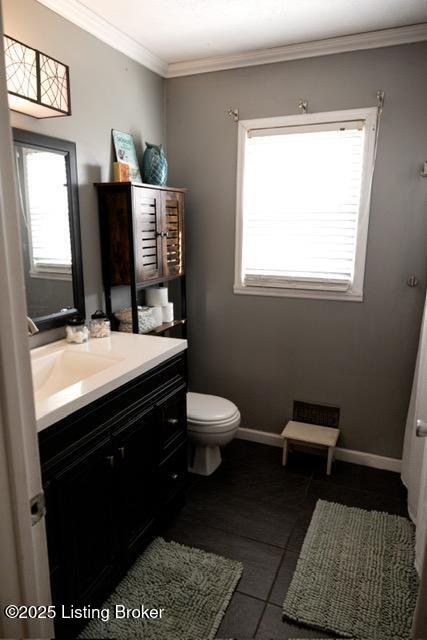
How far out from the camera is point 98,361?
192 cm

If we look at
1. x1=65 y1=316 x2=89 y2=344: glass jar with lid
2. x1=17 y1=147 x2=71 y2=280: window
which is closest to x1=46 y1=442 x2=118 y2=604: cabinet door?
x1=65 y1=316 x2=89 y2=344: glass jar with lid

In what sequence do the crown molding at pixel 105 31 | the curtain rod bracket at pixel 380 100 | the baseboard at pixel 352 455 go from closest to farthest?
the crown molding at pixel 105 31 < the curtain rod bracket at pixel 380 100 < the baseboard at pixel 352 455

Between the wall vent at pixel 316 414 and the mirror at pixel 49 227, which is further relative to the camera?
the wall vent at pixel 316 414

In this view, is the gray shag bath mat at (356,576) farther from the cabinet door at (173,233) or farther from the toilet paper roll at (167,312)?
the cabinet door at (173,233)

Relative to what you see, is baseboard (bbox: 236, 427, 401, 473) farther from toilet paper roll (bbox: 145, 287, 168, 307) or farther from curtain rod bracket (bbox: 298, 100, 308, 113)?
curtain rod bracket (bbox: 298, 100, 308, 113)

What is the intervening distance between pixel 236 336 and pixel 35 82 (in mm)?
1893

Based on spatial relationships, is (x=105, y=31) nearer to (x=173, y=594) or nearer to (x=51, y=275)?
(x=51, y=275)

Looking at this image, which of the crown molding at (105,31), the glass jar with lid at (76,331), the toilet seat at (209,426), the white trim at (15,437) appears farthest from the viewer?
the toilet seat at (209,426)

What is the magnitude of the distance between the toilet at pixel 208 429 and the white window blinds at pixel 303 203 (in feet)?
2.90

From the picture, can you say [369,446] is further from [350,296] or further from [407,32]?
[407,32]

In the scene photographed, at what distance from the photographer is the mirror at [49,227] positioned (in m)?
1.91

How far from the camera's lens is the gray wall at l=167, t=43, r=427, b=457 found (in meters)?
2.39

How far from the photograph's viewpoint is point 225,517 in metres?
2.24

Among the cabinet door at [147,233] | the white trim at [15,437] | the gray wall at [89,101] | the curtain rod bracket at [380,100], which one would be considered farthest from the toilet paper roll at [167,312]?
the white trim at [15,437]
